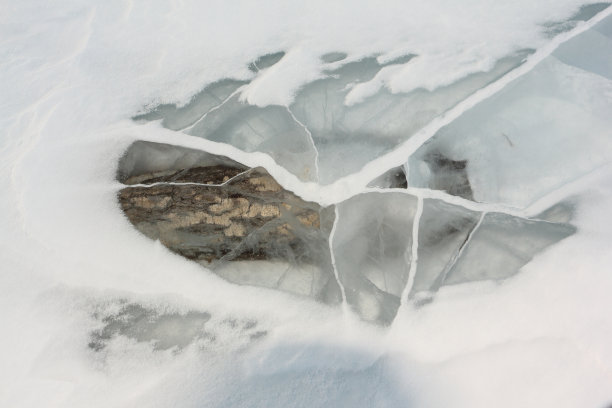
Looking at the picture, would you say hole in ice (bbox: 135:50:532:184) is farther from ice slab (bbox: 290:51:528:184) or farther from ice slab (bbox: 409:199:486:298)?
ice slab (bbox: 409:199:486:298)

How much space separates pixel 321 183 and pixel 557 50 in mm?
1083

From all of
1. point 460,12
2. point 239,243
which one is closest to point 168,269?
point 239,243

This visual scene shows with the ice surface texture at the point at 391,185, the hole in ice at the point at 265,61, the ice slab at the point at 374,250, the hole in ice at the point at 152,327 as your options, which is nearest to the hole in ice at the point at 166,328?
the hole in ice at the point at 152,327

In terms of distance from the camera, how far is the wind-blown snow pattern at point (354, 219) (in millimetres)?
1247

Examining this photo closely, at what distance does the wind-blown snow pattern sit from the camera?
125 cm

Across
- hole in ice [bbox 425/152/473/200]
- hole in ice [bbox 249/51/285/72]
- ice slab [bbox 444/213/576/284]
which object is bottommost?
ice slab [bbox 444/213/576/284]

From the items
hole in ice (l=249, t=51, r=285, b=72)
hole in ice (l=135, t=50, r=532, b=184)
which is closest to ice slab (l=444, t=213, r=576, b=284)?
hole in ice (l=135, t=50, r=532, b=184)

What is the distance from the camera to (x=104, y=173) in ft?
5.16

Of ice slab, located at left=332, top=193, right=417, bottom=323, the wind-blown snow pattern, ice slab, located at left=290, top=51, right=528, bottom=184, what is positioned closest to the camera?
the wind-blown snow pattern

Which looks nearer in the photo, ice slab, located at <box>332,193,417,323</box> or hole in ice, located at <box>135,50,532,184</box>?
ice slab, located at <box>332,193,417,323</box>

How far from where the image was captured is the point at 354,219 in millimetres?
1419

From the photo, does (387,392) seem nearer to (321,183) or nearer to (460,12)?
(321,183)

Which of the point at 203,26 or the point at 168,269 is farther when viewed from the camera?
the point at 203,26

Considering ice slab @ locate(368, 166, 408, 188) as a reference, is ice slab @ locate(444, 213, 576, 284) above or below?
below
